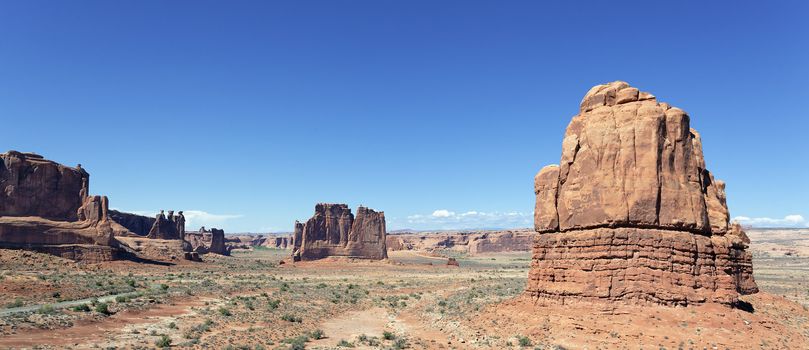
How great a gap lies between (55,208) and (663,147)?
255 feet

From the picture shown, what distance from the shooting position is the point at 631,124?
2428cm

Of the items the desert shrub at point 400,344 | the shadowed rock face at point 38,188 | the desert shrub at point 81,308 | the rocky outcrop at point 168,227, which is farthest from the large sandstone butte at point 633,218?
the rocky outcrop at point 168,227

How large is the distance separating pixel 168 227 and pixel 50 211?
146ft

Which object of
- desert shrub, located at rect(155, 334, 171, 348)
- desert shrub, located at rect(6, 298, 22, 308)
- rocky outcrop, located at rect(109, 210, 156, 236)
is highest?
rocky outcrop, located at rect(109, 210, 156, 236)

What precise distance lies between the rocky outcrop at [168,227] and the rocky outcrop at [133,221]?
7214 millimetres

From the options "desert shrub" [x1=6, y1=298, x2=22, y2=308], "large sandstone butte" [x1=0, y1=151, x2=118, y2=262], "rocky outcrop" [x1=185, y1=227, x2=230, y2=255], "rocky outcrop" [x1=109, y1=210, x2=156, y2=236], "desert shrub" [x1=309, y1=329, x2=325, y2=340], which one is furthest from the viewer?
"rocky outcrop" [x1=185, y1=227, x2=230, y2=255]

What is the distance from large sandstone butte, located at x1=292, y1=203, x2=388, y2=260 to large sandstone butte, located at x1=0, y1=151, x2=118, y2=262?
126 feet

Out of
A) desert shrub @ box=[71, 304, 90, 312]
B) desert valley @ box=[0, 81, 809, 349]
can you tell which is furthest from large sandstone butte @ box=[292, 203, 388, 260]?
desert shrub @ box=[71, 304, 90, 312]

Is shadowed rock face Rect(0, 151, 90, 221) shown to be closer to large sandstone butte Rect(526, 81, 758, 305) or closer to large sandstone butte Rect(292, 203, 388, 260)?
large sandstone butte Rect(292, 203, 388, 260)

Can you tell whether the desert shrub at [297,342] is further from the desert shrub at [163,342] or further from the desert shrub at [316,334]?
the desert shrub at [163,342]

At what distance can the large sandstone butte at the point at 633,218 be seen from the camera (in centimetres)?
2255

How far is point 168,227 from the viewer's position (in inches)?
4473

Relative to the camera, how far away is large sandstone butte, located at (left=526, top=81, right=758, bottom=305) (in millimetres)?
22547

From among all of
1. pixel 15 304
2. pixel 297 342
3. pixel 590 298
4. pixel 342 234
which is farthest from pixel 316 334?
pixel 342 234
